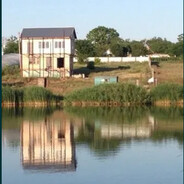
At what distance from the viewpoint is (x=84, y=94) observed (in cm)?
2773

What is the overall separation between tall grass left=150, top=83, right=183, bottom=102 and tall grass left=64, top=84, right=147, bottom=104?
0.52 meters

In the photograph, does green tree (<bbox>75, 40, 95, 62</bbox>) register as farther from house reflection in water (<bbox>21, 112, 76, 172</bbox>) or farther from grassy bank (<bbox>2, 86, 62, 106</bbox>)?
house reflection in water (<bbox>21, 112, 76, 172</bbox>)

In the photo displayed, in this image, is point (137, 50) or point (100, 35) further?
point (100, 35)

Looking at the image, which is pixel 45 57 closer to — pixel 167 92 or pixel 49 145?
pixel 167 92

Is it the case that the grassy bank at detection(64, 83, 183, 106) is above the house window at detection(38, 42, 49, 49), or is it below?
below

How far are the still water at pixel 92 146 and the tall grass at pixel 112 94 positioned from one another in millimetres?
1150


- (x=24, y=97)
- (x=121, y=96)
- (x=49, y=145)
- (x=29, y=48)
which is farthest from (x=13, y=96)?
(x=49, y=145)

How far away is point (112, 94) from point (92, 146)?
11.6m

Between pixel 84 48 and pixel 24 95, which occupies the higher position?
pixel 84 48

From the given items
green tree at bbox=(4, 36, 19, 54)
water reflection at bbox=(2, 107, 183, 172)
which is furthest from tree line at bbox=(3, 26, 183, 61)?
water reflection at bbox=(2, 107, 183, 172)

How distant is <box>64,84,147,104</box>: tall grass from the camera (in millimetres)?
27312

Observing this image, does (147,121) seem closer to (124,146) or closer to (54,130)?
(54,130)

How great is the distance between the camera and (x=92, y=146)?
16.1 m

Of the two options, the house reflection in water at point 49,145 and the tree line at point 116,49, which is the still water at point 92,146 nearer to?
the house reflection in water at point 49,145
